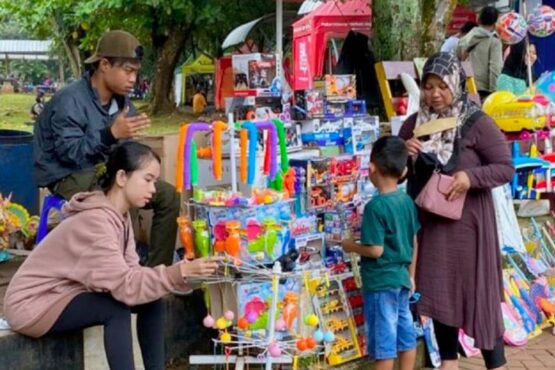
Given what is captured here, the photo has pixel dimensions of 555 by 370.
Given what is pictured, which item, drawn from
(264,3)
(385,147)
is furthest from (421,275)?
(264,3)

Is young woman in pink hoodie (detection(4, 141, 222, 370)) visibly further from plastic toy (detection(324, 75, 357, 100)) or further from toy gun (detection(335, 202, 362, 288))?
plastic toy (detection(324, 75, 357, 100))

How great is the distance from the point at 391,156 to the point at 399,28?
2544 millimetres

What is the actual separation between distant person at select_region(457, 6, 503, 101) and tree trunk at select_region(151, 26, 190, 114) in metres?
11.6

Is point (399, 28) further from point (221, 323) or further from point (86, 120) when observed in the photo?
point (221, 323)

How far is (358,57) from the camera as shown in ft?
20.3

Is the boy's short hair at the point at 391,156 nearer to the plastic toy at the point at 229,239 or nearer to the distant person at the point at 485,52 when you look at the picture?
the plastic toy at the point at 229,239

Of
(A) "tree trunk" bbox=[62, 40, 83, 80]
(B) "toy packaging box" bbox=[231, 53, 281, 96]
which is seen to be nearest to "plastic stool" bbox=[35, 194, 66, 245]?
(B) "toy packaging box" bbox=[231, 53, 281, 96]

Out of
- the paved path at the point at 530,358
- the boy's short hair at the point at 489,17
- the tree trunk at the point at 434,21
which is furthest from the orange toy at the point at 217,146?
the boy's short hair at the point at 489,17

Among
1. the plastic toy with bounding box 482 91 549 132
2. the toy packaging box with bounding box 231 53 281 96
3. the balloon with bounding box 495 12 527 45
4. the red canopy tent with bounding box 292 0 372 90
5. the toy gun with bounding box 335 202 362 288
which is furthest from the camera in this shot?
the red canopy tent with bounding box 292 0 372 90

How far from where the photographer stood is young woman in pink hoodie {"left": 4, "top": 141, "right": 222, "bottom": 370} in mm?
2939

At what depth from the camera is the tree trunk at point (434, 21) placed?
20.4ft

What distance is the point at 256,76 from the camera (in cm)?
457

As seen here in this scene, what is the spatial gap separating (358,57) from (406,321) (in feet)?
9.98

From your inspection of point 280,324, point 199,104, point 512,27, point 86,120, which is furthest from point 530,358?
point 199,104
